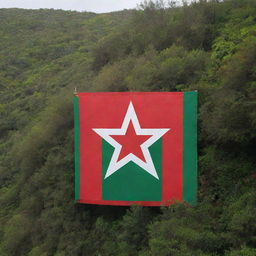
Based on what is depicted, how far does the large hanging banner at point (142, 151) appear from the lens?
10.3 m

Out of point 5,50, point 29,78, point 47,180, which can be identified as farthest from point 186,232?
point 5,50

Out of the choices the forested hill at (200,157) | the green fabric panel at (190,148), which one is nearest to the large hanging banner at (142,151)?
the green fabric panel at (190,148)

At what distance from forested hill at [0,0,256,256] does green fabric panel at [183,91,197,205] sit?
0.35 m

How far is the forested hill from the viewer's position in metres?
8.65

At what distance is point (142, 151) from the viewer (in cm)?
1046

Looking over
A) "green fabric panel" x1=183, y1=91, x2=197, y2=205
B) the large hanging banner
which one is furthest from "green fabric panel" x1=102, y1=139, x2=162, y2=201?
"green fabric panel" x1=183, y1=91, x2=197, y2=205

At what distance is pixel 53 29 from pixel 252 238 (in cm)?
4542

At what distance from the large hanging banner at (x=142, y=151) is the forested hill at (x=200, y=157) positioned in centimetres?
51

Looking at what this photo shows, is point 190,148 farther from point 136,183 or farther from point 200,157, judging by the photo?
point 136,183

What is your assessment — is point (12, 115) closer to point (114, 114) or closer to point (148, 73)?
point (148, 73)

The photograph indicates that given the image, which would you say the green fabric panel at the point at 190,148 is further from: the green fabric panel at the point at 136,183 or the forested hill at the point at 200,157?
the green fabric panel at the point at 136,183

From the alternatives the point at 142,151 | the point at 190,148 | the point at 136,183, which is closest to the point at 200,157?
the point at 190,148

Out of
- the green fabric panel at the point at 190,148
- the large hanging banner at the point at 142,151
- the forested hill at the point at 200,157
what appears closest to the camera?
the forested hill at the point at 200,157

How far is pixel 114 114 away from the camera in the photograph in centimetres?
1077
